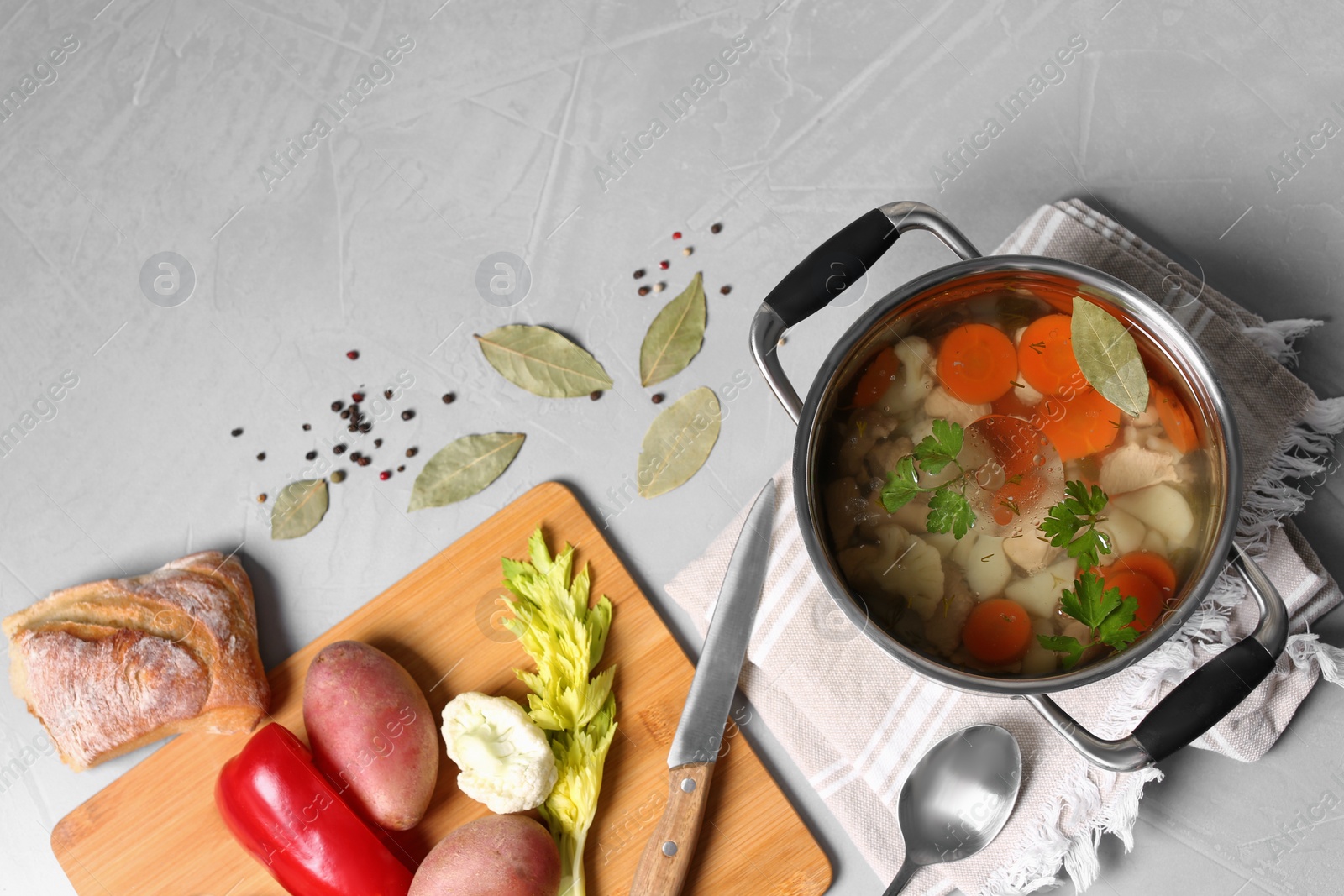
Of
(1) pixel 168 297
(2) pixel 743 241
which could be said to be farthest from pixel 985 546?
(1) pixel 168 297

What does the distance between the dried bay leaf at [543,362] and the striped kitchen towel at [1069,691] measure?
27cm

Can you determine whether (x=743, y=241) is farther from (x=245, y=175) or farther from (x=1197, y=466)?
(x=245, y=175)

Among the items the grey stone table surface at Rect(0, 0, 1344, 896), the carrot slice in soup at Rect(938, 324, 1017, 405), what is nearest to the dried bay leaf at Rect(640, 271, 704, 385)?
the grey stone table surface at Rect(0, 0, 1344, 896)

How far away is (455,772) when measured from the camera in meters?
1.05

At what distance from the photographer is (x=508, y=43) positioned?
118 cm

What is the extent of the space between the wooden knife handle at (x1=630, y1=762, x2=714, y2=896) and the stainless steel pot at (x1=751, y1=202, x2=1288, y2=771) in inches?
14.6

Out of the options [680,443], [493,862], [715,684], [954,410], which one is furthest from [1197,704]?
[493,862]

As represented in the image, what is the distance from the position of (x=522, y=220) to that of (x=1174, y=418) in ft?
2.59

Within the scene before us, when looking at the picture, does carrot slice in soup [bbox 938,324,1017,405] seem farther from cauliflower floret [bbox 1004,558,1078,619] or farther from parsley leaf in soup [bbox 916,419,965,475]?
cauliflower floret [bbox 1004,558,1078,619]

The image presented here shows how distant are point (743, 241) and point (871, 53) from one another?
29cm

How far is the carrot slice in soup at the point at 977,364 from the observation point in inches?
30.2

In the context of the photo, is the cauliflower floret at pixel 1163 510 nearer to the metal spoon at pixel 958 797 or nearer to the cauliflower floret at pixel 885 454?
the cauliflower floret at pixel 885 454

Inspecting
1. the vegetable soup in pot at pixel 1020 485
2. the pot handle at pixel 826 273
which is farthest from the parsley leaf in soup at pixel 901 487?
the pot handle at pixel 826 273

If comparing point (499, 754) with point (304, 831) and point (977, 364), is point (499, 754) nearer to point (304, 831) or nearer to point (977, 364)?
point (304, 831)
